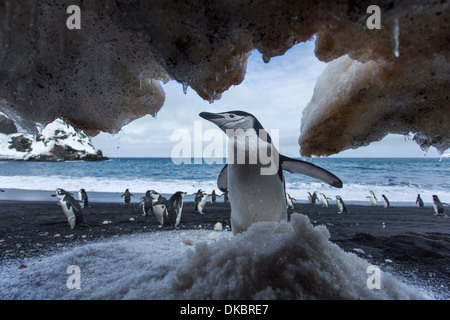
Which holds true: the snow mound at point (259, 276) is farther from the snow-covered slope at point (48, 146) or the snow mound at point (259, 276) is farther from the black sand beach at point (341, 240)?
the snow-covered slope at point (48, 146)

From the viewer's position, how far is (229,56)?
1930 millimetres

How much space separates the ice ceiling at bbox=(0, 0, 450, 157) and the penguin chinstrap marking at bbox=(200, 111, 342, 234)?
1.37ft

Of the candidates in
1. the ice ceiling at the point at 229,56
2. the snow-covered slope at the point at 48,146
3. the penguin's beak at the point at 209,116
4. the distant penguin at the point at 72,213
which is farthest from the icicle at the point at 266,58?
the snow-covered slope at the point at 48,146

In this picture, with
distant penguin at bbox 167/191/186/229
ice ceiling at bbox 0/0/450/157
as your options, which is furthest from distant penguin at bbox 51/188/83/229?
ice ceiling at bbox 0/0/450/157

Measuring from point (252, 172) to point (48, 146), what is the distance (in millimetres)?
47466

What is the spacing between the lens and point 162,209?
21.7 ft

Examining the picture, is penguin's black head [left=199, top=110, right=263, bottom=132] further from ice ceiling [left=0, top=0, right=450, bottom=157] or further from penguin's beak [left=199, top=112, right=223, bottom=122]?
ice ceiling [left=0, top=0, right=450, bottom=157]

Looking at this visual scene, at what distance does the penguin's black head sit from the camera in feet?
9.94

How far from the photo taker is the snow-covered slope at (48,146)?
38.4 metres

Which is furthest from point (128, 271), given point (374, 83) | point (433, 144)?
point (433, 144)

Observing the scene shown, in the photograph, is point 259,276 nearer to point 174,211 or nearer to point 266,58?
point 266,58

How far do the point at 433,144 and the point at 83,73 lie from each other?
129 inches
